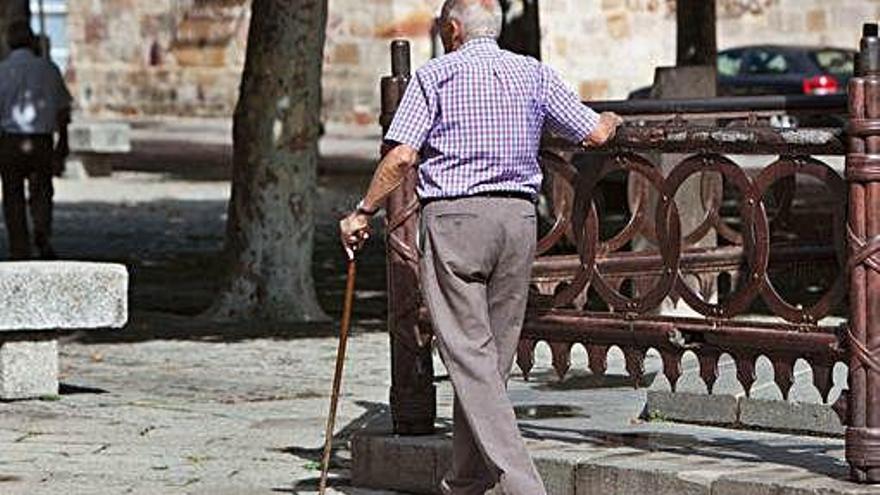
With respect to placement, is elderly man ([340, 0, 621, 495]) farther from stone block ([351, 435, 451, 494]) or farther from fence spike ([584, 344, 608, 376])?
stone block ([351, 435, 451, 494])

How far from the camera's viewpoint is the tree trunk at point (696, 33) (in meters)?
26.2

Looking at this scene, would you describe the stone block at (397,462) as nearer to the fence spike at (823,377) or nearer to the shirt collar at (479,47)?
the fence spike at (823,377)

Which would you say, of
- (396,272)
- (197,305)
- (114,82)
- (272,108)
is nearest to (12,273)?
(396,272)

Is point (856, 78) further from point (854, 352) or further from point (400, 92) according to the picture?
point (400, 92)

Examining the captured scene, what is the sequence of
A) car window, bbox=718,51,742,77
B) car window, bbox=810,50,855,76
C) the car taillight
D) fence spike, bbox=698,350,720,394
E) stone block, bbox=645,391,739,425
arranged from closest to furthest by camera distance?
fence spike, bbox=698,350,720,394, stone block, bbox=645,391,739,425, the car taillight, car window, bbox=810,50,855,76, car window, bbox=718,51,742,77

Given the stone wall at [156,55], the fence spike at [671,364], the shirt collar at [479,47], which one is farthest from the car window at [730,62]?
the shirt collar at [479,47]

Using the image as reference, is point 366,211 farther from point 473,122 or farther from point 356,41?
point 356,41

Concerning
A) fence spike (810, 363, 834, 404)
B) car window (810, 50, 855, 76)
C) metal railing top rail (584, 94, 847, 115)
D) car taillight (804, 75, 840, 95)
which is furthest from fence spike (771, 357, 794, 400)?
car window (810, 50, 855, 76)

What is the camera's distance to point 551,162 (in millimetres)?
10195

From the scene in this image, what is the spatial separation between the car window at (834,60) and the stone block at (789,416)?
30801mm

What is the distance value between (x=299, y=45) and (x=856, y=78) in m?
8.44

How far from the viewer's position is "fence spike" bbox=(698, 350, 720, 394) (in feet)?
31.7

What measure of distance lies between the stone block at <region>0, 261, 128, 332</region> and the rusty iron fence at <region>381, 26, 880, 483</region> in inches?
103

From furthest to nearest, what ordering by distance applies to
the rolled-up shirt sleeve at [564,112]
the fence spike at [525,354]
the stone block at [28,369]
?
1. the stone block at [28,369]
2. the fence spike at [525,354]
3. the rolled-up shirt sleeve at [564,112]
